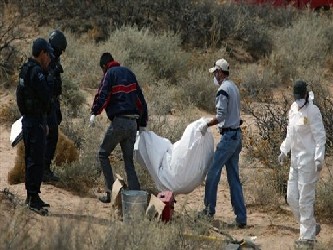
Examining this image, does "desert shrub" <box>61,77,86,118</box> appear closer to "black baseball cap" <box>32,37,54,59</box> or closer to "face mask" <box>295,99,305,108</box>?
"black baseball cap" <box>32,37,54,59</box>

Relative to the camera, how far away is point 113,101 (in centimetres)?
919

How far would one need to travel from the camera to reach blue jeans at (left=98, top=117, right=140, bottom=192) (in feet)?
Answer: 30.2

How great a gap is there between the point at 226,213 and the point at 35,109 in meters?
2.69

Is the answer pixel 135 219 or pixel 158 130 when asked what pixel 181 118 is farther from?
pixel 135 219

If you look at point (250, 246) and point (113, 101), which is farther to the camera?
point (113, 101)

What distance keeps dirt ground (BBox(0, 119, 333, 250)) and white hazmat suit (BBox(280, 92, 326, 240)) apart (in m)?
0.35

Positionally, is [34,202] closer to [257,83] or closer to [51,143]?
[51,143]

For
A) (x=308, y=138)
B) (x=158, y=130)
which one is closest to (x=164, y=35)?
(x=158, y=130)

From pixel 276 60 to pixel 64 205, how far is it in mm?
11269

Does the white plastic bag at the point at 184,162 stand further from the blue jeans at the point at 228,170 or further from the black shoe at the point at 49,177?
the black shoe at the point at 49,177

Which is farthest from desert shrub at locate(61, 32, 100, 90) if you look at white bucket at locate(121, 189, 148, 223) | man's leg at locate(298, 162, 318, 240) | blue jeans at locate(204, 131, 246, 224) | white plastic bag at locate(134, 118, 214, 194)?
man's leg at locate(298, 162, 318, 240)

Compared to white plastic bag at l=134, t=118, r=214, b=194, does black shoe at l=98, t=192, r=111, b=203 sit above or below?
below

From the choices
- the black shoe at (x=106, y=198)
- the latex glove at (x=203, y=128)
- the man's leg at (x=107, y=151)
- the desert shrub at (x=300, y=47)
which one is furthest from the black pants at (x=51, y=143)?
the desert shrub at (x=300, y=47)

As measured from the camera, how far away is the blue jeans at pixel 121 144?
9.20 meters
